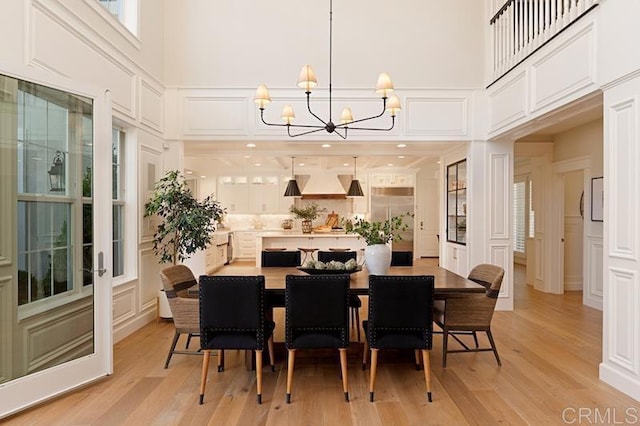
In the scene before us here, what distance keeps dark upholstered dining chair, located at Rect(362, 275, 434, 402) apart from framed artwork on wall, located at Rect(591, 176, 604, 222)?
4.31m

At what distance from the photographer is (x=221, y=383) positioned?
3.07 m

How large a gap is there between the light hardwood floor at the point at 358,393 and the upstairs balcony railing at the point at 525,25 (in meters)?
3.07

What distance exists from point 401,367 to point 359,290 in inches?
36.8

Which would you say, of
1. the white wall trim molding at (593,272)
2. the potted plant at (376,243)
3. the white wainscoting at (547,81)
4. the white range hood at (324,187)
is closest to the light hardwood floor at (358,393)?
the potted plant at (376,243)

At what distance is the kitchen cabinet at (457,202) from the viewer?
5656 mm

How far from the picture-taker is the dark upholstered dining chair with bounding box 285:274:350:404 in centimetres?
269

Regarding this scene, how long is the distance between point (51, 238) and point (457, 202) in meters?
5.12

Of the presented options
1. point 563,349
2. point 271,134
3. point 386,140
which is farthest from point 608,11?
point 271,134

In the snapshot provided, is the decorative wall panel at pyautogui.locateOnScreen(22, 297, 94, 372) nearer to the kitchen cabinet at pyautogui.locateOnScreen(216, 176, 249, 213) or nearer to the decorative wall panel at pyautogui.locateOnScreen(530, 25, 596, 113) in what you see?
the decorative wall panel at pyautogui.locateOnScreen(530, 25, 596, 113)

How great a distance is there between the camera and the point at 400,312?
2750 mm

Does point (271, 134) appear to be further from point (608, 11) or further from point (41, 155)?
point (608, 11)

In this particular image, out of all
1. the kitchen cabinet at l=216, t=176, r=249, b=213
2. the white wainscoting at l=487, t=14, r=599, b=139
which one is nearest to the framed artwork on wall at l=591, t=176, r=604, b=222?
the white wainscoting at l=487, t=14, r=599, b=139

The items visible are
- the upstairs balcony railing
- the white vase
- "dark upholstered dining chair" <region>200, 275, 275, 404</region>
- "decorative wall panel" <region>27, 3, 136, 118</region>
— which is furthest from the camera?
the upstairs balcony railing

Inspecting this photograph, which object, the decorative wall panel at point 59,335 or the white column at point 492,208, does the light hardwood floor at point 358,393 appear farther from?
the white column at point 492,208
